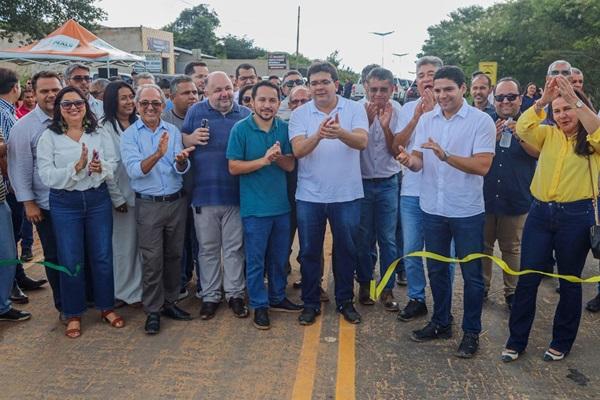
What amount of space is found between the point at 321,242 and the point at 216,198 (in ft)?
3.26

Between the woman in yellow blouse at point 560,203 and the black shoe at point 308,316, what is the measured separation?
1603 millimetres

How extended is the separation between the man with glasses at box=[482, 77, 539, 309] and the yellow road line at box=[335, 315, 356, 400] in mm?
1661

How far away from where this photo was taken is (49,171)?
4523 mm

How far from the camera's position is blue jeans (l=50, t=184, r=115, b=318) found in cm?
466

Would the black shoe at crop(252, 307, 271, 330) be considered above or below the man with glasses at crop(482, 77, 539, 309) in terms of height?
below

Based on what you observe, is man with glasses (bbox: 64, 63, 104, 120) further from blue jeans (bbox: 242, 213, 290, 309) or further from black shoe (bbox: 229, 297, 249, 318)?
black shoe (bbox: 229, 297, 249, 318)

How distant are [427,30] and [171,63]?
43.5 meters

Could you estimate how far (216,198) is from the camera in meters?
5.00

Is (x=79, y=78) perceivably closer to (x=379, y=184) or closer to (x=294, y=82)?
(x=294, y=82)

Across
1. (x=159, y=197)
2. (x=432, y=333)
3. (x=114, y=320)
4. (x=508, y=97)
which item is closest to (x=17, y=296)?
(x=114, y=320)

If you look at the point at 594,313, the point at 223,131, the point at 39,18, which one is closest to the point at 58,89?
the point at 223,131

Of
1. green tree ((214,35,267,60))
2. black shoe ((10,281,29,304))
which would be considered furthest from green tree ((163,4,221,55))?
black shoe ((10,281,29,304))

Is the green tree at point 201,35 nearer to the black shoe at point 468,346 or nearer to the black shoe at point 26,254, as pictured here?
the black shoe at point 26,254

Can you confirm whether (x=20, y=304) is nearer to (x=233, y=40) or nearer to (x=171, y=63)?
(x=171, y=63)
